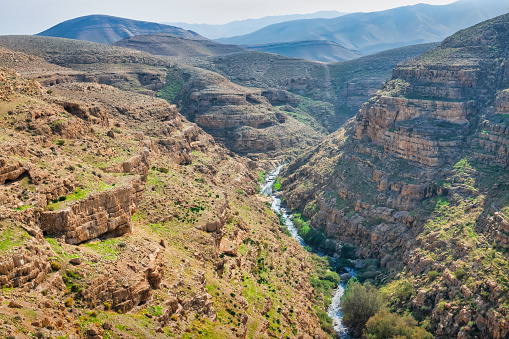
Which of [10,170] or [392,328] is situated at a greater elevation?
[10,170]

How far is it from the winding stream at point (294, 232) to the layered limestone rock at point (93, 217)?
29991 mm

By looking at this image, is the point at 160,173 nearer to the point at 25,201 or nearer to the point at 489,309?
the point at 25,201

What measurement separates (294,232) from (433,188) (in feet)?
81.5

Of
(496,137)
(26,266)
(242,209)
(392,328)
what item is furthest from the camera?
(242,209)

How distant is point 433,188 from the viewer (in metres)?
70.1

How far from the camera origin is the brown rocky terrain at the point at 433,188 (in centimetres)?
4991

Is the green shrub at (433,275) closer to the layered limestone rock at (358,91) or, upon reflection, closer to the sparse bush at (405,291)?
the sparse bush at (405,291)

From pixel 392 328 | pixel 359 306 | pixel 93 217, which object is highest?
pixel 93 217

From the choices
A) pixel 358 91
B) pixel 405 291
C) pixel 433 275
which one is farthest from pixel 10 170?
pixel 358 91

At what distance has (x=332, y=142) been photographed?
106938mm

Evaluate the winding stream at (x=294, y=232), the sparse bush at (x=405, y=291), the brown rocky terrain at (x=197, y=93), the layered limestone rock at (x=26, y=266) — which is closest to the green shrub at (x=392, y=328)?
the sparse bush at (x=405, y=291)

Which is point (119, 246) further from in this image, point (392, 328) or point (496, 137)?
point (496, 137)

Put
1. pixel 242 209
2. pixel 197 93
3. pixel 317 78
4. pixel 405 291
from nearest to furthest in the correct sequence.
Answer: pixel 405 291
pixel 242 209
pixel 197 93
pixel 317 78

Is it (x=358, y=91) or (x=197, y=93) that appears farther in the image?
(x=358, y=91)
